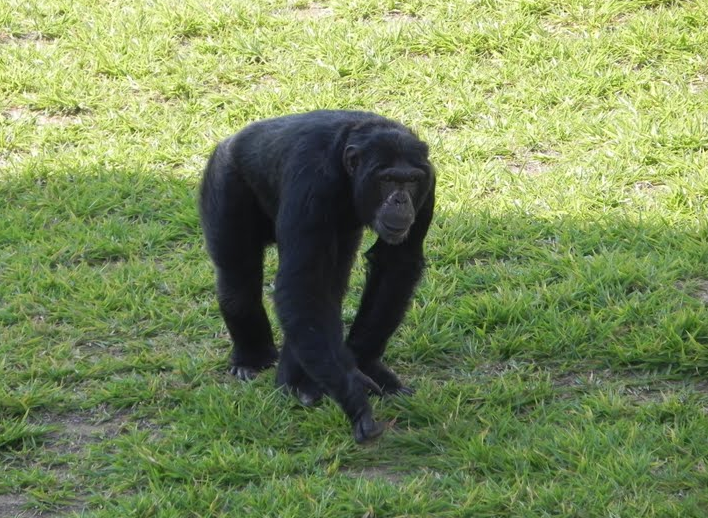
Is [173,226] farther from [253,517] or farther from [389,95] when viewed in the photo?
[253,517]

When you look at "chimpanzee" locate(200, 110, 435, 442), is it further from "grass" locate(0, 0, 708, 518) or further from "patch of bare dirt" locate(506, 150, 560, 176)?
"patch of bare dirt" locate(506, 150, 560, 176)

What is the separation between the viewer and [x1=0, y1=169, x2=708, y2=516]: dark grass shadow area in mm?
5047

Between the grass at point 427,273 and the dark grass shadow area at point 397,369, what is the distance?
15 millimetres

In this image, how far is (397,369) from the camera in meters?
6.25

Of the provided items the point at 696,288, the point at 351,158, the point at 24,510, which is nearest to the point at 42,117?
the point at 351,158

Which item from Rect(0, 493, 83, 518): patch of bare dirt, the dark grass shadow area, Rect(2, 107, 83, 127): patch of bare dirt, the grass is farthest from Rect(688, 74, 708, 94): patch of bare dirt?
Rect(0, 493, 83, 518): patch of bare dirt

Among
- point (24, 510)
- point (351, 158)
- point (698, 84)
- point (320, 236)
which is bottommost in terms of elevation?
point (24, 510)

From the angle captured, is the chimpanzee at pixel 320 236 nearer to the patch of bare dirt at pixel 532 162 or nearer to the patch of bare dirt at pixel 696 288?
the patch of bare dirt at pixel 696 288

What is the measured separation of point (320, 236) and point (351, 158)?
0.40 m

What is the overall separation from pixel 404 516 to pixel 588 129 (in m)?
4.44

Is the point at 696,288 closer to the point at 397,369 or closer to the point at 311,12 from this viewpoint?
the point at 397,369

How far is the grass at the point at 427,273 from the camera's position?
17.0 ft

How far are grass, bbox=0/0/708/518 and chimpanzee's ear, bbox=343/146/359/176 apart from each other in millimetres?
1196

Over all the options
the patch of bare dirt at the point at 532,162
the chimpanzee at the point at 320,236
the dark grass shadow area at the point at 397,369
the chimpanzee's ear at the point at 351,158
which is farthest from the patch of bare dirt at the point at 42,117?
the chimpanzee's ear at the point at 351,158
